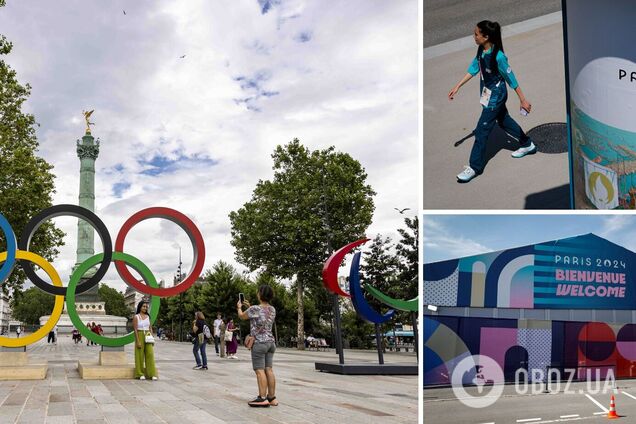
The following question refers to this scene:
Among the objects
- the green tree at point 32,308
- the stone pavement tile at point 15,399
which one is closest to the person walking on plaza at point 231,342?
the stone pavement tile at point 15,399

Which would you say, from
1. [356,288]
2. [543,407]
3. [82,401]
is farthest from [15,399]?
[356,288]

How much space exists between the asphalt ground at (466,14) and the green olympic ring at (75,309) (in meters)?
9.75

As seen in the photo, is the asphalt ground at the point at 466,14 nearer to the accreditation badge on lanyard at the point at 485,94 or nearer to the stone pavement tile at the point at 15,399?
the accreditation badge on lanyard at the point at 485,94

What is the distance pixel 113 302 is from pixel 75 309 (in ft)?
424

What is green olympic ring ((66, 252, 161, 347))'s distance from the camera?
12.9 meters

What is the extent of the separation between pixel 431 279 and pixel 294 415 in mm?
4918

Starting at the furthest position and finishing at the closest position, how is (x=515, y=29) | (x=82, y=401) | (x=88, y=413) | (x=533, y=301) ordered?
(x=82, y=401) → (x=88, y=413) → (x=515, y=29) → (x=533, y=301)

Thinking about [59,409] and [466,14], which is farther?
[59,409]

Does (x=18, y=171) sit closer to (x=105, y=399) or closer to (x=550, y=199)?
(x=105, y=399)

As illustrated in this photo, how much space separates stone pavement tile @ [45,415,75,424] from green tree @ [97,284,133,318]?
421ft

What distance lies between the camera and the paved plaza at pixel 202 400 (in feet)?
22.6

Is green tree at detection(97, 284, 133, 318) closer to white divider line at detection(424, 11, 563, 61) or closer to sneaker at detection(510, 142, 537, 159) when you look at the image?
white divider line at detection(424, 11, 563, 61)

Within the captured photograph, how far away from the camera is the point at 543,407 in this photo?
9.00 meters

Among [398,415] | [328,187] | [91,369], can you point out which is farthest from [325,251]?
[398,415]
